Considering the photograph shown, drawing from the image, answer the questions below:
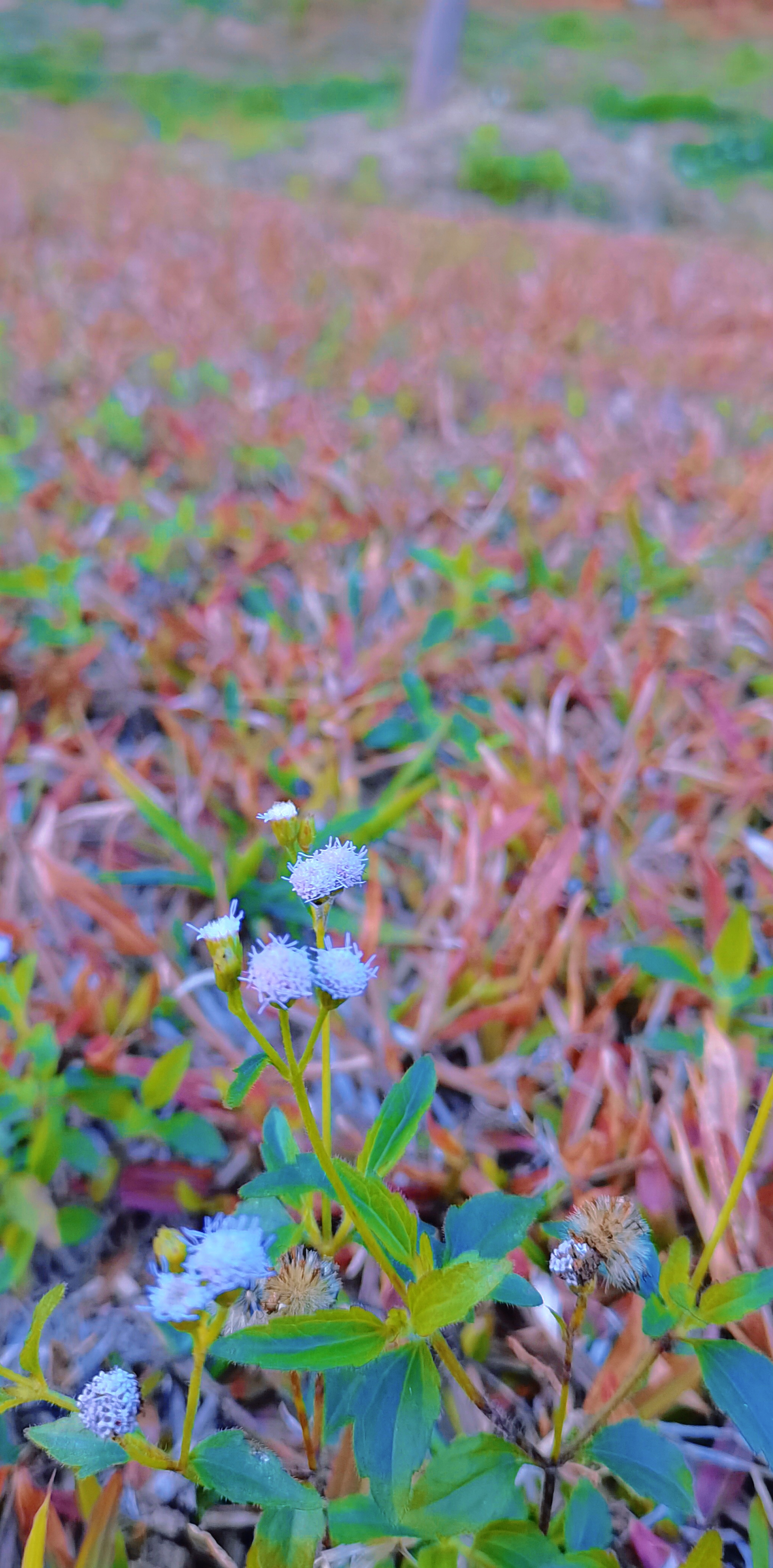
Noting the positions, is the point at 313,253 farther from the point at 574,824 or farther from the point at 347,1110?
the point at 347,1110

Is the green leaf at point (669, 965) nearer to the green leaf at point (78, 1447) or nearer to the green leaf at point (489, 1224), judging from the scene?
the green leaf at point (489, 1224)

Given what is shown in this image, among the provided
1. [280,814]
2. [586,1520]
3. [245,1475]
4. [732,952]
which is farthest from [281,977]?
[732,952]

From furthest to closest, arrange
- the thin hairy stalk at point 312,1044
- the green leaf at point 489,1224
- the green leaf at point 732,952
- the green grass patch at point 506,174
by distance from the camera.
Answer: the green grass patch at point 506,174 < the green leaf at point 732,952 < the green leaf at point 489,1224 < the thin hairy stalk at point 312,1044

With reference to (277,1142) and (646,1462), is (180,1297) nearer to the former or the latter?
(277,1142)

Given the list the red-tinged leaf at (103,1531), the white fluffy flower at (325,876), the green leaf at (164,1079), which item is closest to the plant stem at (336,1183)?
the white fluffy flower at (325,876)

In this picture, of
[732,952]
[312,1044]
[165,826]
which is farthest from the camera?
[165,826]

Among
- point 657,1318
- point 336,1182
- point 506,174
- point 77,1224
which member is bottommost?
point 77,1224

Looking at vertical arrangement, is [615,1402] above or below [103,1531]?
Result: above

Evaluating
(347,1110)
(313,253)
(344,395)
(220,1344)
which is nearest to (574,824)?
(347,1110)
